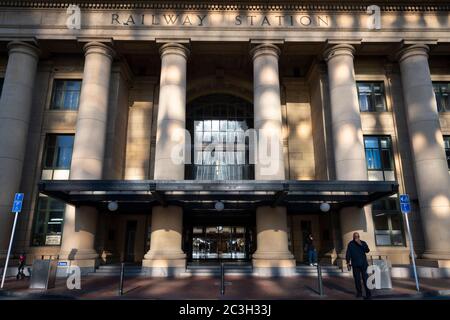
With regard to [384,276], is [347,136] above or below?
above

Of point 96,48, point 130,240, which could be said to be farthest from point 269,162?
point 96,48

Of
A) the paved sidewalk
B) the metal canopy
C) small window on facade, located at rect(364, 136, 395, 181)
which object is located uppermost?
small window on facade, located at rect(364, 136, 395, 181)

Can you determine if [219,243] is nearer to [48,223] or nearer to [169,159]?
A: [169,159]

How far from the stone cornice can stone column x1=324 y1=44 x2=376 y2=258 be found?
257 cm

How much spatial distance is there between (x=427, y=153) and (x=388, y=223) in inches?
179

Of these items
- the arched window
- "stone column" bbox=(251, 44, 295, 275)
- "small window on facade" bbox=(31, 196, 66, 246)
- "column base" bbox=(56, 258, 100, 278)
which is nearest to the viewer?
"column base" bbox=(56, 258, 100, 278)

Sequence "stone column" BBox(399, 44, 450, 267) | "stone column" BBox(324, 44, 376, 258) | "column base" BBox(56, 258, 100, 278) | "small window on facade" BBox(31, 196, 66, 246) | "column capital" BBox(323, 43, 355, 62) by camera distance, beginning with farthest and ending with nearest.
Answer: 1. "column capital" BBox(323, 43, 355, 62)
2. "small window on facade" BBox(31, 196, 66, 246)
3. "stone column" BBox(324, 44, 376, 258)
4. "stone column" BBox(399, 44, 450, 267)
5. "column base" BBox(56, 258, 100, 278)

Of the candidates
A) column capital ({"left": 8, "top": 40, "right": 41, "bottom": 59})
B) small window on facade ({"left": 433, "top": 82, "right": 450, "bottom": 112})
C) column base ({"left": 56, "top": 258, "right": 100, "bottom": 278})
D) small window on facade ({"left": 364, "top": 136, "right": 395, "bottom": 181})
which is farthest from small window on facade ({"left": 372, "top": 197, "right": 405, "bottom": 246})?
column capital ({"left": 8, "top": 40, "right": 41, "bottom": 59})

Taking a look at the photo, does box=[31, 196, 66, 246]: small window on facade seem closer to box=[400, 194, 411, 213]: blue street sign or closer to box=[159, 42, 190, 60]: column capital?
box=[159, 42, 190, 60]: column capital

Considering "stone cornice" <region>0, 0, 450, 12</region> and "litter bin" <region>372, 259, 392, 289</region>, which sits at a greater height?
"stone cornice" <region>0, 0, 450, 12</region>

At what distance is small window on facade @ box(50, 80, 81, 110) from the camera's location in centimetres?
2106

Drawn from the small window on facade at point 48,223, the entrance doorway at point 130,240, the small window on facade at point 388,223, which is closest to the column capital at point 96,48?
the small window on facade at point 48,223

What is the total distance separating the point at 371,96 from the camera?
859 inches
